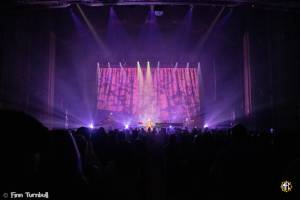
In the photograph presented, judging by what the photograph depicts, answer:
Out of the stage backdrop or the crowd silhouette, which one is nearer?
the crowd silhouette

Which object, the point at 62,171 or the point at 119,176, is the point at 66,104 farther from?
the point at 62,171

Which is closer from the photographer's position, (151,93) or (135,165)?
(135,165)

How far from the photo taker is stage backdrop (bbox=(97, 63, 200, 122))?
75.6 ft

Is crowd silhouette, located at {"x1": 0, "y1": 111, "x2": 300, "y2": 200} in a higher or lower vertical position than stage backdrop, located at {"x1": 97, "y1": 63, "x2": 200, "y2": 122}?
lower

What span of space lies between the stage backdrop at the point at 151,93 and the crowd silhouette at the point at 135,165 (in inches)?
556

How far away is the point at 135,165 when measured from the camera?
6.34 m

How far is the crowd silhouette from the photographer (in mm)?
1692

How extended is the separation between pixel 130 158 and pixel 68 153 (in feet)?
11.7

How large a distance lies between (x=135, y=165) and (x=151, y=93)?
17680 mm

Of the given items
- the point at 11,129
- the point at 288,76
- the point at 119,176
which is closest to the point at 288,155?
the point at 119,176

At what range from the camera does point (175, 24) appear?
18.4 metres

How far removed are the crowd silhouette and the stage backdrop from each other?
14113 millimetres

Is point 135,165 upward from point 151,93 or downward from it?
downward

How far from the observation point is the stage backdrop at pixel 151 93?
23.0 metres
